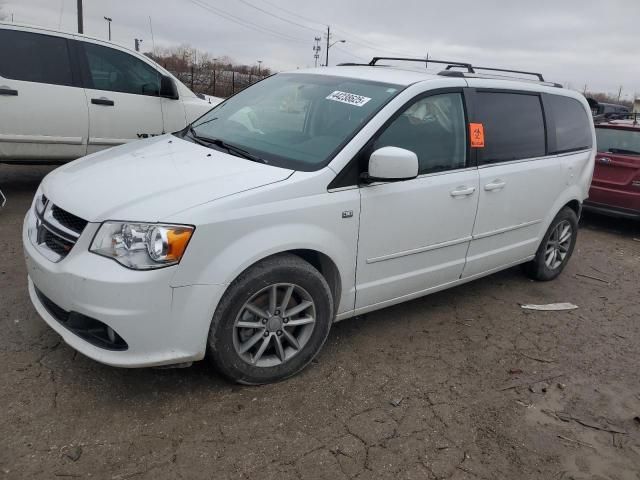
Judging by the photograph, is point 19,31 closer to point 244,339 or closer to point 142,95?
point 142,95

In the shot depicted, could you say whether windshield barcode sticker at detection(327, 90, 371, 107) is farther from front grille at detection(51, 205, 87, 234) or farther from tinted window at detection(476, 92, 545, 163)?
front grille at detection(51, 205, 87, 234)

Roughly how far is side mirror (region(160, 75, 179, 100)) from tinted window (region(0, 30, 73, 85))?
100 centimetres

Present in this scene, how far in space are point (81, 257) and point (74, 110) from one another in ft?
13.4

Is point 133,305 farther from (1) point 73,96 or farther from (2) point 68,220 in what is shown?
(1) point 73,96

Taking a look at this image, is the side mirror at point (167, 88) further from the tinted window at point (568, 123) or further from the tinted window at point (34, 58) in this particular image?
the tinted window at point (568, 123)

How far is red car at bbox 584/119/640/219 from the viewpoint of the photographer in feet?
22.4

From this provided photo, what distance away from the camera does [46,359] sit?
301 cm

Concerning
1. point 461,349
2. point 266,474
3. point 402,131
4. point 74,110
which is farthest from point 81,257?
point 74,110

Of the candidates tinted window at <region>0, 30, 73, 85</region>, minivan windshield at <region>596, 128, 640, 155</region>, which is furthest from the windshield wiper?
minivan windshield at <region>596, 128, 640, 155</region>

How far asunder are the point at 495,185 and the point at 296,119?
1.52 metres

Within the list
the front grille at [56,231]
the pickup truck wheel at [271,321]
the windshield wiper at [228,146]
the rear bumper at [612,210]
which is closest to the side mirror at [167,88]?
the windshield wiper at [228,146]

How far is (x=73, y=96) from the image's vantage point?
5.94 metres

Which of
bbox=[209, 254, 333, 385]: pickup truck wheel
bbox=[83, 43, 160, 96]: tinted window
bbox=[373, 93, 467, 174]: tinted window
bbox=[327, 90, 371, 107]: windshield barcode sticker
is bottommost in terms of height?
bbox=[209, 254, 333, 385]: pickup truck wheel

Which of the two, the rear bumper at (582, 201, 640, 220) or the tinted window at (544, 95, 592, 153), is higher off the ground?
the tinted window at (544, 95, 592, 153)
